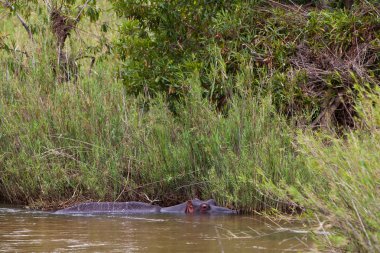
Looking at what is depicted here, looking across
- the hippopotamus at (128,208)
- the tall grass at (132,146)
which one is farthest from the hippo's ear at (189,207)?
the tall grass at (132,146)

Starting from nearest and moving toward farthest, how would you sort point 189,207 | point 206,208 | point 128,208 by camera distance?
point 206,208, point 189,207, point 128,208

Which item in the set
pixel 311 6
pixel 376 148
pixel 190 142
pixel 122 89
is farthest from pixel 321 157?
pixel 311 6

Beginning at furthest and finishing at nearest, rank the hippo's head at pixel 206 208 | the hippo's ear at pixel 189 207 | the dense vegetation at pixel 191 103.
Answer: the dense vegetation at pixel 191 103
the hippo's ear at pixel 189 207
the hippo's head at pixel 206 208

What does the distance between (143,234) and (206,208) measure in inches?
52.8

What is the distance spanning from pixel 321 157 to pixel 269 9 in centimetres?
567

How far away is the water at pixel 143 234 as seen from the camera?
23.0ft

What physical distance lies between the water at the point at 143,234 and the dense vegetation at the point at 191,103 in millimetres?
610

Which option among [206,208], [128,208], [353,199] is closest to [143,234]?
[206,208]

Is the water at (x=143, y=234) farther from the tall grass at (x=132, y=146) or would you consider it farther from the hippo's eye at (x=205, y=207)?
the tall grass at (x=132, y=146)

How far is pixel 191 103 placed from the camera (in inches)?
384

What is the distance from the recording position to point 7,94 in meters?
10.9

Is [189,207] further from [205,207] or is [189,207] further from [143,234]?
[143,234]

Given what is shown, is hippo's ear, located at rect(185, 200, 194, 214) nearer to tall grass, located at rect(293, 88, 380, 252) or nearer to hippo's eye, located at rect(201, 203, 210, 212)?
hippo's eye, located at rect(201, 203, 210, 212)

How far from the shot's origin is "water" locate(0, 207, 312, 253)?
7.01 m
